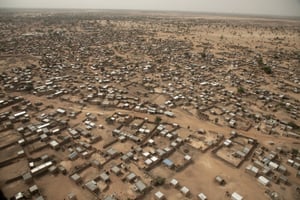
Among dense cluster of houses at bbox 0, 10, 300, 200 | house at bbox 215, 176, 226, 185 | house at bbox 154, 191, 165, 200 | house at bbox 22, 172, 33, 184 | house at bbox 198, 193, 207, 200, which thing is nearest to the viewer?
house at bbox 154, 191, 165, 200

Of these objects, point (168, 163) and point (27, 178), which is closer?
point (27, 178)

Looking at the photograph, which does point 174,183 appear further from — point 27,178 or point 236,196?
point 27,178

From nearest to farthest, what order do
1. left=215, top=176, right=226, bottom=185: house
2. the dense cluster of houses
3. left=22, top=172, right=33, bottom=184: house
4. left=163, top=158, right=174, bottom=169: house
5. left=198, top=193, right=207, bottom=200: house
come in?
left=198, top=193, right=207, bottom=200: house, left=22, top=172, right=33, bottom=184: house, left=215, top=176, right=226, bottom=185: house, the dense cluster of houses, left=163, top=158, right=174, bottom=169: house

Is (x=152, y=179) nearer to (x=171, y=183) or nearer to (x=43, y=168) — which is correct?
(x=171, y=183)

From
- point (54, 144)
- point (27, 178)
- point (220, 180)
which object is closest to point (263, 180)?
point (220, 180)

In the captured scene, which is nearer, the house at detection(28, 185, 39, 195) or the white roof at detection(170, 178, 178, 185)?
the house at detection(28, 185, 39, 195)

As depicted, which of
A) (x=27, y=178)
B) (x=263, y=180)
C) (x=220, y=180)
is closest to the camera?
(x=27, y=178)

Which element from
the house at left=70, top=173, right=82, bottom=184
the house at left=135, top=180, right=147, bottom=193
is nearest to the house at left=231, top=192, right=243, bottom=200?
the house at left=135, top=180, right=147, bottom=193

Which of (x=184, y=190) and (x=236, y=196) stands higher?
(x=184, y=190)

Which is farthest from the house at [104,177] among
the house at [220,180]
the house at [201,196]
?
the house at [220,180]

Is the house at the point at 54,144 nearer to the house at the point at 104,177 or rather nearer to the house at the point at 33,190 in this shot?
the house at the point at 33,190

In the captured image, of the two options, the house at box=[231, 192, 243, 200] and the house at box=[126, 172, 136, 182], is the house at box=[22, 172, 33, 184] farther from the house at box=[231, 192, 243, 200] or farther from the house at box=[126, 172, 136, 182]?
the house at box=[231, 192, 243, 200]
